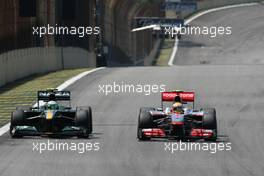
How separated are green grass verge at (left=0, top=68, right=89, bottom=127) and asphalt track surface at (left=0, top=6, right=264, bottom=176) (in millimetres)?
1319

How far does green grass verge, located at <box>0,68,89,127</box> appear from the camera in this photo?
32.6m

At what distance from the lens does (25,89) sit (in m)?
39.1

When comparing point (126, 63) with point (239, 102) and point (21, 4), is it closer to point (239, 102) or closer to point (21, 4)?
point (21, 4)

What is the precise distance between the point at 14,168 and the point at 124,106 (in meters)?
13.2

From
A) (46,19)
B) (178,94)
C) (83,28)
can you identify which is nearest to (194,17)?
(83,28)

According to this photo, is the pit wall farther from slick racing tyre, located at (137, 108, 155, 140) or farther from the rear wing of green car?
slick racing tyre, located at (137, 108, 155, 140)

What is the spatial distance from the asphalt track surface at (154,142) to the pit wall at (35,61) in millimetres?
3147

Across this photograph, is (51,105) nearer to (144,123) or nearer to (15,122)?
(15,122)

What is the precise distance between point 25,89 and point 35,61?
1004 centimetres

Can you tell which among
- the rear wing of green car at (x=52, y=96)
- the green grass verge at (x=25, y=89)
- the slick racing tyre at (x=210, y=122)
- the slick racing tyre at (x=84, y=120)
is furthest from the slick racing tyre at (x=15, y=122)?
the slick racing tyre at (x=210, y=122)

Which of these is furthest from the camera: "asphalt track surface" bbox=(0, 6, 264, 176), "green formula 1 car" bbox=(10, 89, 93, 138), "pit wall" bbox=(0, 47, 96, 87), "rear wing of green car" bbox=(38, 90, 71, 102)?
"pit wall" bbox=(0, 47, 96, 87)

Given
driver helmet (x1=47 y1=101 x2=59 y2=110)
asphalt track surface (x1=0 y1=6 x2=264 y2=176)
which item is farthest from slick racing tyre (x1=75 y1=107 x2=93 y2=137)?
driver helmet (x1=47 y1=101 x2=59 y2=110)

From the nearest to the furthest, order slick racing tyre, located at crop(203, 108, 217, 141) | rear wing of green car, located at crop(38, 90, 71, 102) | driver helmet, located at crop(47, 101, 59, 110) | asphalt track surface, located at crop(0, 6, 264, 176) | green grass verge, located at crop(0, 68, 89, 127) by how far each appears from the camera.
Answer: asphalt track surface, located at crop(0, 6, 264, 176) → slick racing tyre, located at crop(203, 108, 217, 141) → driver helmet, located at crop(47, 101, 59, 110) → rear wing of green car, located at crop(38, 90, 71, 102) → green grass verge, located at crop(0, 68, 89, 127)

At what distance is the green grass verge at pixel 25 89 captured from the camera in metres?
32.6
